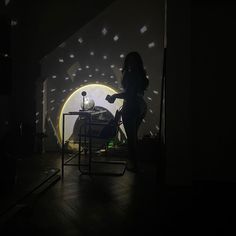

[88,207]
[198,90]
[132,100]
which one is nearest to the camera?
[88,207]

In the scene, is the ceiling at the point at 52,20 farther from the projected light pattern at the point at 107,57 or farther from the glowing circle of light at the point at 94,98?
the glowing circle of light at the point at 94,98

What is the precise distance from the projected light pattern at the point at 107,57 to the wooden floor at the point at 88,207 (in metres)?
1.69

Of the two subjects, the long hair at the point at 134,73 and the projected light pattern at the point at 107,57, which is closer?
the long hair at the point at 134,73

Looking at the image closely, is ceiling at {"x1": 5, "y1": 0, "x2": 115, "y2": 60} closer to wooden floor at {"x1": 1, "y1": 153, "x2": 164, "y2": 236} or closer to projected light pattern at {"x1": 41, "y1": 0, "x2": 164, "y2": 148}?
projected light pattern at {"x1": 41, "y1": 0, "x2": 164, "y2": 148}

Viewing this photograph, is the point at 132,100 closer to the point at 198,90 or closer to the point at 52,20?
the point at 198,90

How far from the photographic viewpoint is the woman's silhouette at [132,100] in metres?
3.46

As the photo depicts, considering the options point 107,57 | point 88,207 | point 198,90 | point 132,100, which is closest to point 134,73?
point 132,100

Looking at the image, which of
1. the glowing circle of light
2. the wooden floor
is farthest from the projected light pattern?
the wooden floor

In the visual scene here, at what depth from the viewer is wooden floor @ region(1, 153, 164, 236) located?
1767 mm

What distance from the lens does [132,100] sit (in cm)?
346

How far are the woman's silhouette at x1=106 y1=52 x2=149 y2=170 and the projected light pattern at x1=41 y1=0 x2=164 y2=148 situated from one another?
40.2 inches

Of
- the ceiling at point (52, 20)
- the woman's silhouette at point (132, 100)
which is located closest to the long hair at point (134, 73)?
the woman's silhouette at point (132, 100)

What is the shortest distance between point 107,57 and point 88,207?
117 inches

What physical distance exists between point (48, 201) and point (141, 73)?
1883 millimetres
